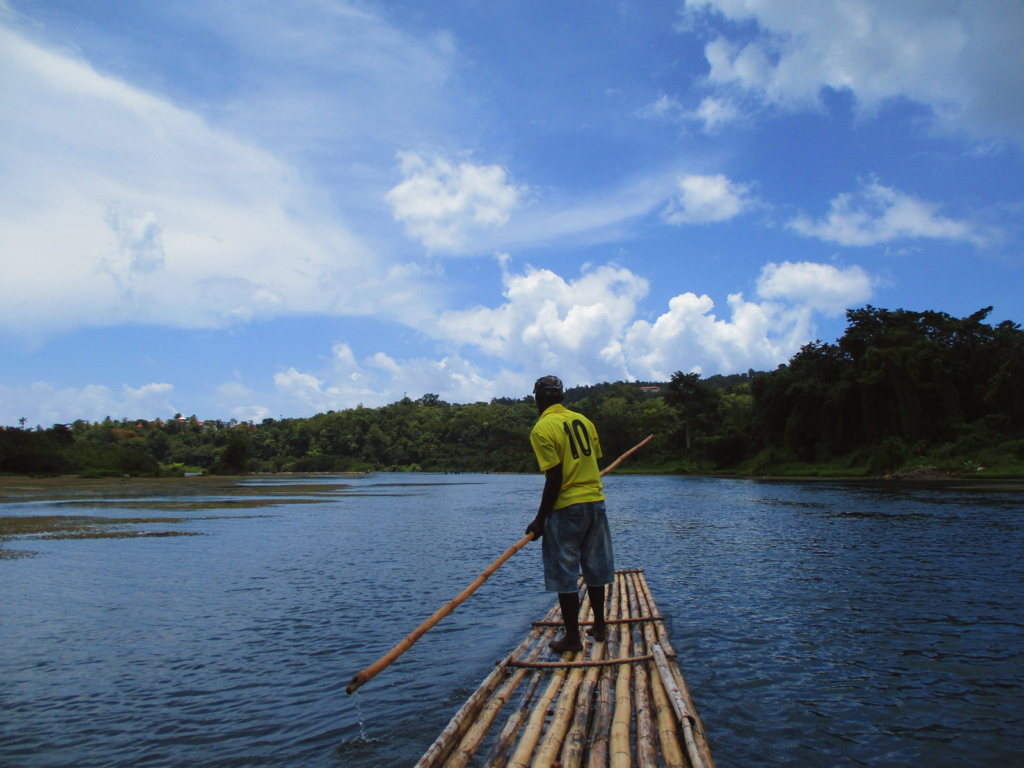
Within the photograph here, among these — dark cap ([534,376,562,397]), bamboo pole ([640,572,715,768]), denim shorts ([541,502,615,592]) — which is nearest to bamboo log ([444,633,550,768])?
denim shorts ([541,502,615,592])

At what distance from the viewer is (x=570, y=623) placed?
20.9ft

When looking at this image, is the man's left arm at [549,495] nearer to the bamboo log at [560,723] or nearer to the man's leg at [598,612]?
the man's leg at [598,612]

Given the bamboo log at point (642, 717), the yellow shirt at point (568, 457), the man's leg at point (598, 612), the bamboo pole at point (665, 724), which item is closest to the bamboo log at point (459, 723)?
the man's leg at point (598, 612)

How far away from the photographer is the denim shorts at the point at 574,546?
20.7ft

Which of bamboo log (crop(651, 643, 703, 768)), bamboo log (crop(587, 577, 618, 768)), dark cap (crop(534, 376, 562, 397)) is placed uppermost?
dark cap (crop(534, 376, 562, 397))

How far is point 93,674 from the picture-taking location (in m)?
7.64

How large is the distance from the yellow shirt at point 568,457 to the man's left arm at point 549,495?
56mm

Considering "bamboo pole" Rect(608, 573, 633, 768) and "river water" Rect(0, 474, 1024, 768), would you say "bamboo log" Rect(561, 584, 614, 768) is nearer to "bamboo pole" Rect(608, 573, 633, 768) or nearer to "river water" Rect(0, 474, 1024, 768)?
"bamboo pole" Rect(608, 573, 633, 768)

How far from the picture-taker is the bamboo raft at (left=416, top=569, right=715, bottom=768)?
4117 mm

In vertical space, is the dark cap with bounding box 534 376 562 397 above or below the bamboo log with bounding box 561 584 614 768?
above

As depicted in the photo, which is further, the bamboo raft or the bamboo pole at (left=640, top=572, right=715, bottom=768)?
the bamboo raft

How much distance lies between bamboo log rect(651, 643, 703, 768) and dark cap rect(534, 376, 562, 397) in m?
2.82

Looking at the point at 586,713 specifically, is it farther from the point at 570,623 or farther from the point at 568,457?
the point at 568,457

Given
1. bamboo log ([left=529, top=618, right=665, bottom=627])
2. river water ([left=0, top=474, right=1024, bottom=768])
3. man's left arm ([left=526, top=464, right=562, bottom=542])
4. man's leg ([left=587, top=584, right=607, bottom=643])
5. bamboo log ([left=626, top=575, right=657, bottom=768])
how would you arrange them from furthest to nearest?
bamboo log ([left=529, top=618, right=665, bottom=627])
man's leg ([left=587, top=584, right=607, bottom=643])
man's left arm ([left=526, top=464, right=562, bottom=542])
river water ([left=0, top=474, right=1024, bottom=768])
bamboo log ([left=626, top=575, right=657, bottom=768])
